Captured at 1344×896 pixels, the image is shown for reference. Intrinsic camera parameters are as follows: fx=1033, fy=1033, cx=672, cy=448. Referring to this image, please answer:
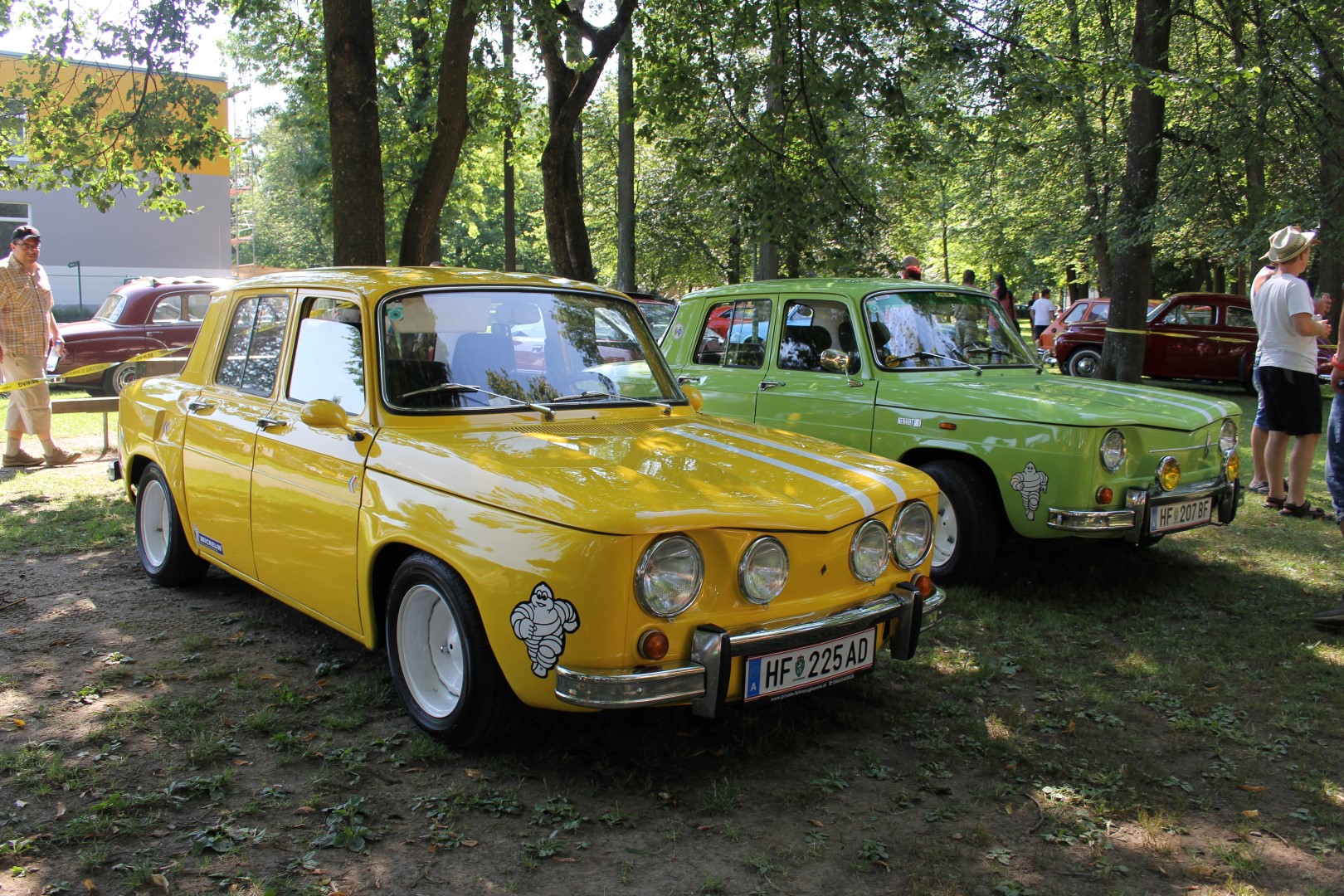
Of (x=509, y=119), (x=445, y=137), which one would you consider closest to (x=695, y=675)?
(x=445, y=137)

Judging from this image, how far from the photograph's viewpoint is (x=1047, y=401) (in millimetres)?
5812

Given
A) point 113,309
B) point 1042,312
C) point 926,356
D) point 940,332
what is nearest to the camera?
point 926,356

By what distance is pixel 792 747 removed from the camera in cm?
388

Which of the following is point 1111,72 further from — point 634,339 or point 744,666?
point 744,666

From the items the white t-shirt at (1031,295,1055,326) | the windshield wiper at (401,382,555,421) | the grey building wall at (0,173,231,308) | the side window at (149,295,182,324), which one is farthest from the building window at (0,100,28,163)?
the white t-shirt at (1031,295,1055,326)

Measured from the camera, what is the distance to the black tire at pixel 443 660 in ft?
11.2

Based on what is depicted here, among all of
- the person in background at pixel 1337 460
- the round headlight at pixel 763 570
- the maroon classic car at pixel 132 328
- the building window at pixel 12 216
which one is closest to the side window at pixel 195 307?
the maroon classic car at pixel 132 328

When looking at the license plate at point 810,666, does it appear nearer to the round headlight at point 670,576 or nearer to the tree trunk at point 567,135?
the round headlight at point 670,576

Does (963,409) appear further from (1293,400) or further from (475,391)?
(1293,400)

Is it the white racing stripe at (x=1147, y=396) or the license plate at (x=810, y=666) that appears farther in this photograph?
the white racing stripe at (x=1147, y=396)

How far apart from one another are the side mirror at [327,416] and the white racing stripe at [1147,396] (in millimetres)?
4507

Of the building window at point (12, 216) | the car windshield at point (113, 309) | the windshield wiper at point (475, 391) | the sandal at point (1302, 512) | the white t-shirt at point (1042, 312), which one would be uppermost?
the building window at point (12, 216)

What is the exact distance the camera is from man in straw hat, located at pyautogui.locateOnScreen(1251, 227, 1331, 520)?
23.5 ft

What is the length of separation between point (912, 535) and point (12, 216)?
31443 mm
